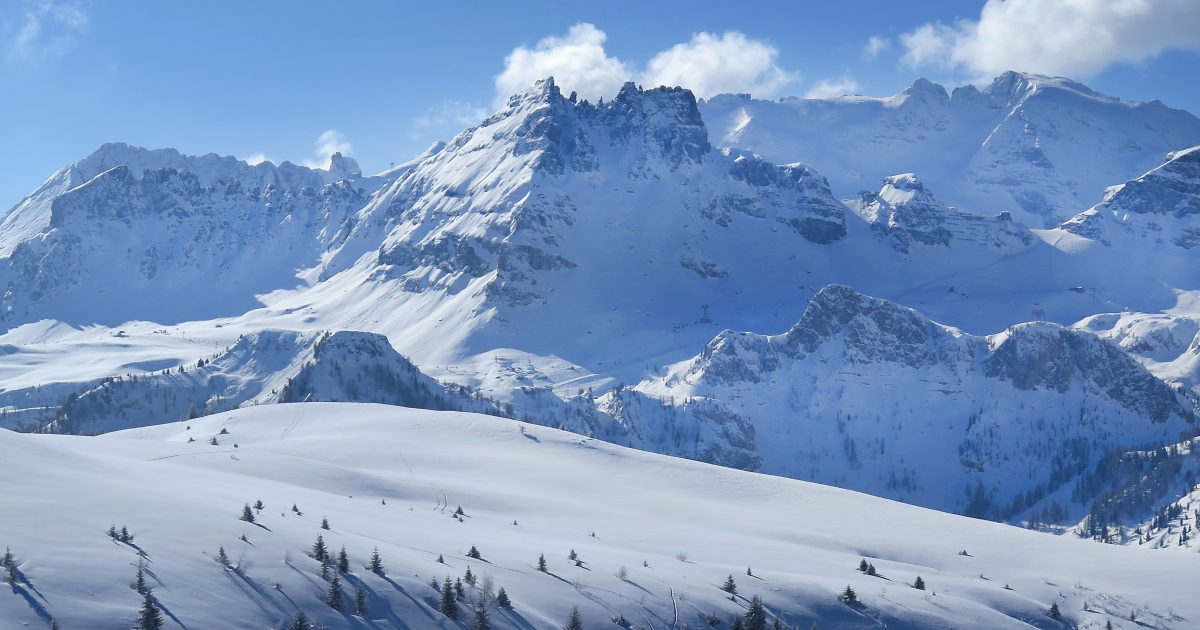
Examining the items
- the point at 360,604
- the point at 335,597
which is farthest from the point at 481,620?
the point at 335,597

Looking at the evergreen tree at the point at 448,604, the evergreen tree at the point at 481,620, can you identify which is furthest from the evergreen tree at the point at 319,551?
the evergreen tree at the point at 481,620

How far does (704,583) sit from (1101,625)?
2552 centimetres

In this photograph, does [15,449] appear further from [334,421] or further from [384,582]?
[334,421]

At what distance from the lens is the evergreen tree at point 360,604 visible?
51594 millimetres

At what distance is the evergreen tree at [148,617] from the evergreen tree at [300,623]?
5.12m

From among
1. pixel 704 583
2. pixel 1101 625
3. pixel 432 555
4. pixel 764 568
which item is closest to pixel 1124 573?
pixel 1101 625

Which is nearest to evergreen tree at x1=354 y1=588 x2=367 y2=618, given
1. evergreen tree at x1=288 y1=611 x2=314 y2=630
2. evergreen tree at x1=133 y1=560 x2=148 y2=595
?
evergreen tree at x1=288 y1=611 x2=314 y2=630

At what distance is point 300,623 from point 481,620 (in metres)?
7.85

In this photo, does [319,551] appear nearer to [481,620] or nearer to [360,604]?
[360,604]

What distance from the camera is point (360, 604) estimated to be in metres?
51.8

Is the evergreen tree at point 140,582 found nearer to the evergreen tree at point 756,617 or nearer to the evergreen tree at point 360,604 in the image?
the evergreen tree at point 360,604

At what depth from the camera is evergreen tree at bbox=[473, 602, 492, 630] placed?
52469 millimetres

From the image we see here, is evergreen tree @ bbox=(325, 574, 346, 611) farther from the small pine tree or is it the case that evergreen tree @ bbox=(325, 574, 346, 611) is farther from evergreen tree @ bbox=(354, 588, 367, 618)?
the small pine tree

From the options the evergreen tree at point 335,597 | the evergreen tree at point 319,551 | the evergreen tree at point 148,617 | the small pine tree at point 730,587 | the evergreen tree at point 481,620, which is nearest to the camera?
the evergreen tree at point 148,617
